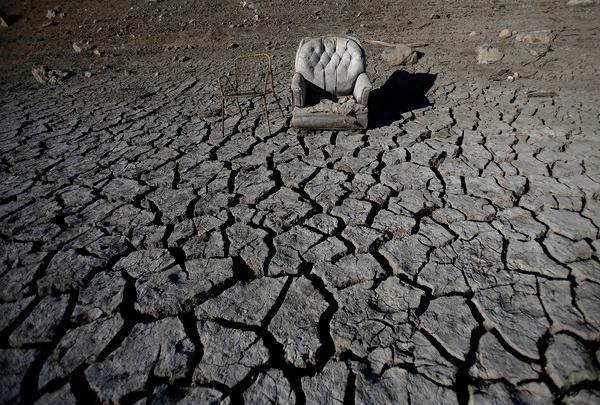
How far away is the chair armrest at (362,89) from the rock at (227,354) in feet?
10.9

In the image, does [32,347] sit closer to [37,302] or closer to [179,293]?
[37,302]

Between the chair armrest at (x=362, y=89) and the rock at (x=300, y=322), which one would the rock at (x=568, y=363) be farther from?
the chair armrest at (x=362, y=89)

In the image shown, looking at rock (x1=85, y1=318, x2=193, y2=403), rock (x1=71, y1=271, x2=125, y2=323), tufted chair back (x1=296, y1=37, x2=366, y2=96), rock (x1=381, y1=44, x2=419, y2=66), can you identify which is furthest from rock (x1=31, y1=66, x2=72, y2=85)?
rock (x1=85, y1=318, x2=193, y2=403)

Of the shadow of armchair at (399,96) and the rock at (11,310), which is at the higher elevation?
the shadow of armchair at (399,96)

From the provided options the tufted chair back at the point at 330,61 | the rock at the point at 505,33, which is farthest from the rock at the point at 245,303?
the rock at the point at 505,33

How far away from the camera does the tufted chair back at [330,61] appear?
4.78 meters

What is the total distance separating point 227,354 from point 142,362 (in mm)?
481

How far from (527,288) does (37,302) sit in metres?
3.27

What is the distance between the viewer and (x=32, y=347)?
2.03m

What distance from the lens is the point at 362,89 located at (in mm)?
4355

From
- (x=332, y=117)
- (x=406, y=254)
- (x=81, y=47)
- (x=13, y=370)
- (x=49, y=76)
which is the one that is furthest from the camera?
A: (x=81, y=47)

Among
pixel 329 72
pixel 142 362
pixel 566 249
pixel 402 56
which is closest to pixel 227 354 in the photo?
pixel 142 362

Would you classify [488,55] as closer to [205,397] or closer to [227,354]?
[227,354]

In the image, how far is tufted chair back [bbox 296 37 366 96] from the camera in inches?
188
